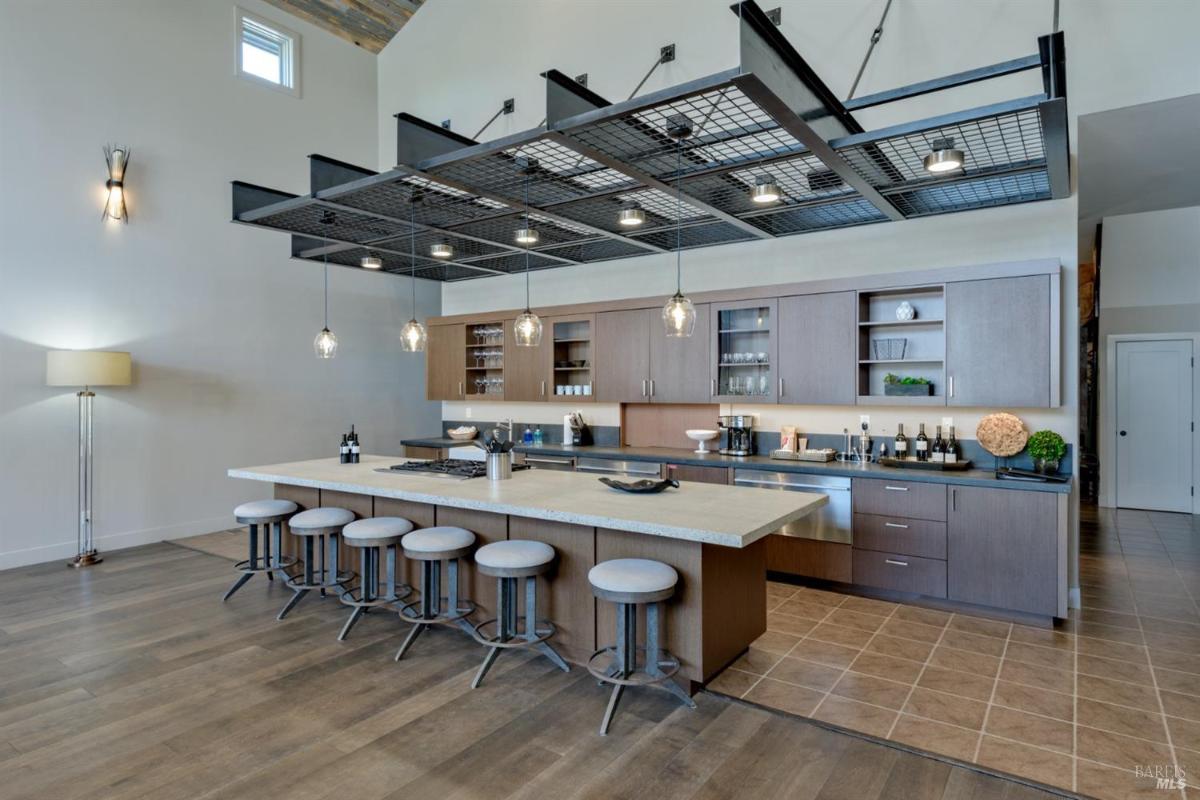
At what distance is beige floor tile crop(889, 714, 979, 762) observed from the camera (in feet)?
8.13

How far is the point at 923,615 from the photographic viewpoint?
3984mm

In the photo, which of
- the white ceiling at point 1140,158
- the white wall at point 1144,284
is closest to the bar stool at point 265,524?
the white ceiling at point 1140,158

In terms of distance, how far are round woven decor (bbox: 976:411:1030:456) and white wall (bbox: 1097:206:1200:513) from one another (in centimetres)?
481

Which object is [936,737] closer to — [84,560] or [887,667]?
[887,667]

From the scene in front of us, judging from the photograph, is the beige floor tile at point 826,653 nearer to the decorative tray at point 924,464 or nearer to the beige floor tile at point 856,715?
the beige floor tile at point 856,715

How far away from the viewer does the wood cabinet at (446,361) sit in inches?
280

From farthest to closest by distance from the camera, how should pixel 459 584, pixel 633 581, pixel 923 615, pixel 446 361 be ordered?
1. pixel 446 361
2. pixel 923 615
3. pixel 459 584
4. pixel 633 581

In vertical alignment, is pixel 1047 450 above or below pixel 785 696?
above

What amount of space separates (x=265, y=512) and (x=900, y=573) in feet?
13.6

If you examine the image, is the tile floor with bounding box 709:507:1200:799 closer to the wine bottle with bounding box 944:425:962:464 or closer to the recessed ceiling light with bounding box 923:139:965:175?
the wine bottle with bounding box 944:425:962:464

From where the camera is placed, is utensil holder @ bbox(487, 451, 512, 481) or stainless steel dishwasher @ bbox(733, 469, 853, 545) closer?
utensil holder @ bbox(487, 451, 512, 481)

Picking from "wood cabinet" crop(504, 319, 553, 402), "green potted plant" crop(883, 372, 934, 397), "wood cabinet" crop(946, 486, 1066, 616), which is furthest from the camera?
"wood cabinet" crop(504, 319, 553, 402)

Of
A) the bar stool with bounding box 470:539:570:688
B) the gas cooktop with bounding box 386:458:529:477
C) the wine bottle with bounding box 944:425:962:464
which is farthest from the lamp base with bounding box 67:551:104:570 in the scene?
the wine bottle with bounding box 944:425:962:464

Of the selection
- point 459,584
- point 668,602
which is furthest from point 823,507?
point 459,584
